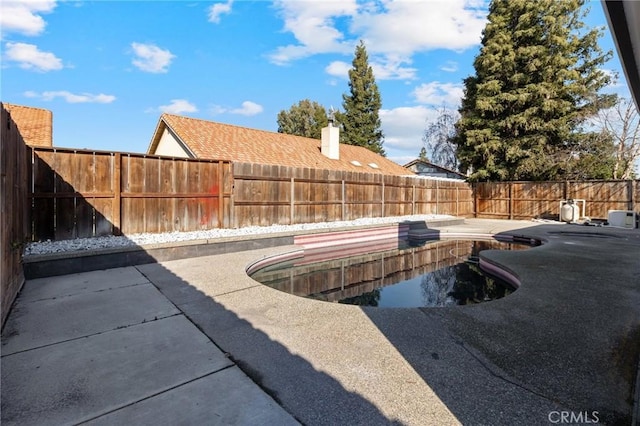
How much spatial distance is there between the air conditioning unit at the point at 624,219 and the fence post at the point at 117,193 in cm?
1618

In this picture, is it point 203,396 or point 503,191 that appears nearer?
point 203,396

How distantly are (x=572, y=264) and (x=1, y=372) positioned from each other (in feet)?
24.9

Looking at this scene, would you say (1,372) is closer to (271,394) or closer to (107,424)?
(107,424)

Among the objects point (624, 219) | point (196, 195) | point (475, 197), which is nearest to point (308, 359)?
point (196, 195)

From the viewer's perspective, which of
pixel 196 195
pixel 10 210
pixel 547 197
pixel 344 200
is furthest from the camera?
pixel 547 197

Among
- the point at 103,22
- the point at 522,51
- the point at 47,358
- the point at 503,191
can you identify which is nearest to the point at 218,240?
the point at 47,358

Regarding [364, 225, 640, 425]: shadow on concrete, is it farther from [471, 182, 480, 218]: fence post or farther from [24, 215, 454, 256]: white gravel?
[471, 182, 480, 218]: fence post

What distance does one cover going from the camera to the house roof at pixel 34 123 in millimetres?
11336

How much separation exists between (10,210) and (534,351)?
5602mm

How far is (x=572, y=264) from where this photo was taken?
19.0 feet

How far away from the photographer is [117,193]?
6566 mm

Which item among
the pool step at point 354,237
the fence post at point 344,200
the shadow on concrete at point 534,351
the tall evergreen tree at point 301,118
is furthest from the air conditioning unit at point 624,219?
the tall evergreen tree at point 301,118

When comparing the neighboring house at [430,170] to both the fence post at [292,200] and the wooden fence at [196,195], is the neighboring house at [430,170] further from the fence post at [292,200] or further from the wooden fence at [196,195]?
the fence post at [292,200]

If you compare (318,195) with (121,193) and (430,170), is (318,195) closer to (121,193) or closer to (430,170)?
(121,193)
